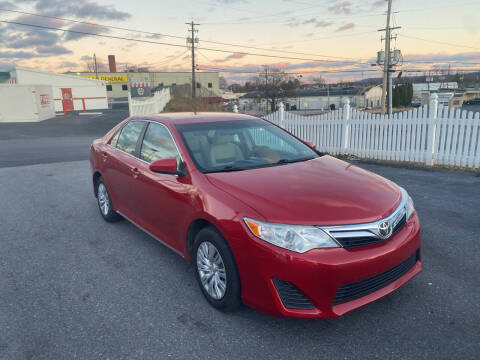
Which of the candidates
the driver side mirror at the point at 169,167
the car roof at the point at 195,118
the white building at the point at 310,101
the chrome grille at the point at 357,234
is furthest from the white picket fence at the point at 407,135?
the white building at the point at 310,101

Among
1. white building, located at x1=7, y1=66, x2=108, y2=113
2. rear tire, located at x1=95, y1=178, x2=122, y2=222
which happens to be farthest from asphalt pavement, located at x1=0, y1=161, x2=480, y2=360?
white building, located at x1=7, y1=66, x2=108, y2=113

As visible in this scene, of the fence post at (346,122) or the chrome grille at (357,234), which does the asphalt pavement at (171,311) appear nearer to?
the chrome grille at (357,234)

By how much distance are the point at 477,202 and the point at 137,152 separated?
523 cm

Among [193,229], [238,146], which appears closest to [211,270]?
[193,229]

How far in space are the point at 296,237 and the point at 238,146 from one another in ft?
5.41

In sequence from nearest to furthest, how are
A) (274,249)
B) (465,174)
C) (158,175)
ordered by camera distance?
(274,249), (158,175), (465,174)

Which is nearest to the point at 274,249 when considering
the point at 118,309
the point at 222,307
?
the point at 222,307

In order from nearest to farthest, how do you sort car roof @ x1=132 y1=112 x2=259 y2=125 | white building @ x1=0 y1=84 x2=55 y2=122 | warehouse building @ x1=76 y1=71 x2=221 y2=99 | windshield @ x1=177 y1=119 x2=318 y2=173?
windshield @ x1=177 y1=119 x2=318 y2=173 < car roof @ x1=132 y1=112 x2=259 y2=125 < white building @ x1=0 y1=84 x2=55 y2=122 < warehouse building @ x1=76 y1=71 x2=221 y2=99

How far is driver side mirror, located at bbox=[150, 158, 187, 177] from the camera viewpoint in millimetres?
3471

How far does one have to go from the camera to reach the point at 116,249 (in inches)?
179

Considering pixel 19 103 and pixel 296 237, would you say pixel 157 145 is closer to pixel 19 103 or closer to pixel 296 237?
pixel 296 237

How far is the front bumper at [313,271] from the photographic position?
2.53 m

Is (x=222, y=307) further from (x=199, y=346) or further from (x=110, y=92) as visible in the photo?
(x=110, y=92)

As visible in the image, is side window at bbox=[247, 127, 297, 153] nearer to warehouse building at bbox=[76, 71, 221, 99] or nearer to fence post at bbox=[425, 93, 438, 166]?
fence post at bbox=[425, 93, 438, 166]
